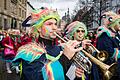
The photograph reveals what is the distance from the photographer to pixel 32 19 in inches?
142

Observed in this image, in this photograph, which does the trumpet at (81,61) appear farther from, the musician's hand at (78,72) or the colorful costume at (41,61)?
the colorful costume at (41,61)

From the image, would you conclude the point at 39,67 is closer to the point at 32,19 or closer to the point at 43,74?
the point at 43,74

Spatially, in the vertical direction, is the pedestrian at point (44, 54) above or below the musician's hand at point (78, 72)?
above

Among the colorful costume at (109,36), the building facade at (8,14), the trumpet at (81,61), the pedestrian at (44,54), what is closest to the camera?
the pedestrian at (44,54)

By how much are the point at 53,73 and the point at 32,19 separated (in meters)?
0.76

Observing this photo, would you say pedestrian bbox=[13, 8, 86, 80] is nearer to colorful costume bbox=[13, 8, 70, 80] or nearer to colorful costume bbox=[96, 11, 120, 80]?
colorful costume bbox=[13, 8, 70, 80]

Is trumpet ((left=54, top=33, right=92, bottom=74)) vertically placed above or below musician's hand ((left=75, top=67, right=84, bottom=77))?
above

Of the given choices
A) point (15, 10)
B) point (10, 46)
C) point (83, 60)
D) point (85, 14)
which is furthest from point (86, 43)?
point (15, 10)

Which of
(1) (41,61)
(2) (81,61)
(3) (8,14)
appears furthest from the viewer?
(3) (8,14)

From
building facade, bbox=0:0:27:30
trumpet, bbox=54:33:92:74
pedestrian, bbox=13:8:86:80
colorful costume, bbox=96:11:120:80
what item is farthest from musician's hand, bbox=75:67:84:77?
building facade, bbox=0:0:27:30

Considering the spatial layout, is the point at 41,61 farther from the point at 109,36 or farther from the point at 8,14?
the point at 8,14

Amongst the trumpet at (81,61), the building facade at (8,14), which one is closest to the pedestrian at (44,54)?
the trumpet at (81,61)

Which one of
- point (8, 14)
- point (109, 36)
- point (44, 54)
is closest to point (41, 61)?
point (44, 54)

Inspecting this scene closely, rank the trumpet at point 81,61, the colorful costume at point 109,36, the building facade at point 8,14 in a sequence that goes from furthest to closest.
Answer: the building facade at point 8,14, the colorful costume at point 109,36, the trumpet at point 81,61
